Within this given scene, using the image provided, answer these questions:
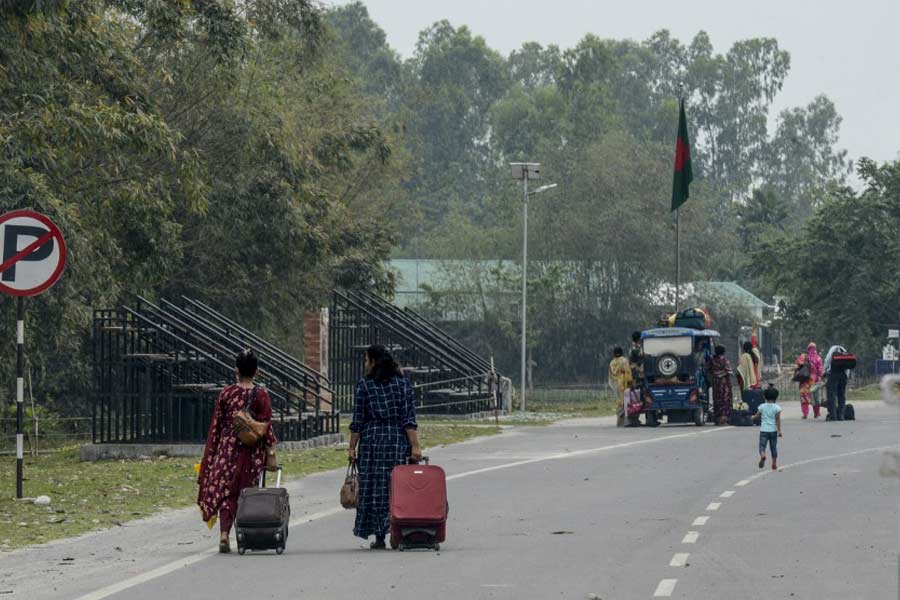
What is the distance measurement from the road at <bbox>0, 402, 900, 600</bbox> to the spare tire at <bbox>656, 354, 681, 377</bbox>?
14.1 meters

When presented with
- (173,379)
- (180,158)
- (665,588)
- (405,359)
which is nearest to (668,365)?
(405,359)

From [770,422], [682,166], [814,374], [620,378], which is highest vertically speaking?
[682,166]

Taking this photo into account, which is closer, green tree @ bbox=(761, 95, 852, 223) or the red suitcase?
the red suitcase

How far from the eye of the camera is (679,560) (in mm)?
13633

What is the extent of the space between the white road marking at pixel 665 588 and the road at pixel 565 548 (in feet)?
0.12

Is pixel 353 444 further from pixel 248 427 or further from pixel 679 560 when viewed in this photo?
pixel 679 560

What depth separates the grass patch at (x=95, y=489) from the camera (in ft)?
56.3

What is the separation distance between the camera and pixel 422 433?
3606 cm

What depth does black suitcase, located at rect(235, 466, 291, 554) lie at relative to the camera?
1384cm

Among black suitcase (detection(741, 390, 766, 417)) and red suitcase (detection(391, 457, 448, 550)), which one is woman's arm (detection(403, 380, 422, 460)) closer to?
red suitcase (detection(391, 457, 448, 550))

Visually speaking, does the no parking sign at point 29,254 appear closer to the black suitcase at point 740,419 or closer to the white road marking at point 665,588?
the white road marking at point 665,588

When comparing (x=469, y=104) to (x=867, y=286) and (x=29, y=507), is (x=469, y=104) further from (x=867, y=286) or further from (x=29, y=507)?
(x=29, y=507)

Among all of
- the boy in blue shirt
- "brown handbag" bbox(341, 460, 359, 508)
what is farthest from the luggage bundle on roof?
"brown handbag" bbox(341, 460, 359, 508)

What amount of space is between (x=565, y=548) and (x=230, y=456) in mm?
2763
